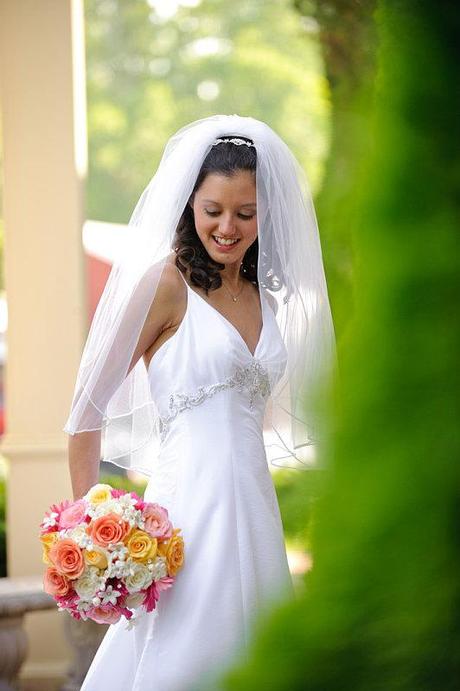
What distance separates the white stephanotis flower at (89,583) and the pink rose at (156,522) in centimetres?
17

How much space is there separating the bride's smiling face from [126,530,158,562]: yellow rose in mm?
825

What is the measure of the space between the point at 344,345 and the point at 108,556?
1793mm

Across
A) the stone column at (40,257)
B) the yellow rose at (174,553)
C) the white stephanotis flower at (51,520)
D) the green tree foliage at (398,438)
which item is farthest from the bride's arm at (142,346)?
the stone column at (40,257)

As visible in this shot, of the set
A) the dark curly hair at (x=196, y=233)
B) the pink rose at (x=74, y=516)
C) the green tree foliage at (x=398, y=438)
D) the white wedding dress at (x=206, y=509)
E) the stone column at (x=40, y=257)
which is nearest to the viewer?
the green tree foliage at (x=398, y=438)

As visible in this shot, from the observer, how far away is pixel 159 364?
3.31m

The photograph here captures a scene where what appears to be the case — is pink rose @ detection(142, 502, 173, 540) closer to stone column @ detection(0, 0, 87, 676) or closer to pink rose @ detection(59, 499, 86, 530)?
pink rose @ detection(59, 499, 86, 530)

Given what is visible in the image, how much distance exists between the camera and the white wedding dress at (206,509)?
3.18 m

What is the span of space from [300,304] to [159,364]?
1.95 feet

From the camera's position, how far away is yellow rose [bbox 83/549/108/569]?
115 inches

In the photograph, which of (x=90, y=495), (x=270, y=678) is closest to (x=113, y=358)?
(x=90, y=495)

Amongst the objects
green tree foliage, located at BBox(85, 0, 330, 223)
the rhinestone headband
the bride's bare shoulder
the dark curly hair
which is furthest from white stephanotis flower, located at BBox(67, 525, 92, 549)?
green tree foliage, located at BBox(85, 0, 330, 223)

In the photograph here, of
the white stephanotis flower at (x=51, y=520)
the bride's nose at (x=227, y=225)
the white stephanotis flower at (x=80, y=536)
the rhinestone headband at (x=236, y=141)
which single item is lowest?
the white stephanotis flower at (x=80, y=536)

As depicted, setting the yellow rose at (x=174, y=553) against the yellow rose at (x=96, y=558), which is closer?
the yellow rose at (x=96, y=558)

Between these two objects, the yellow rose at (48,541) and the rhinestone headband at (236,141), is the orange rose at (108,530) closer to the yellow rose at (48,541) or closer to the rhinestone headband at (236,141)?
the yellow rose at (48,541)
